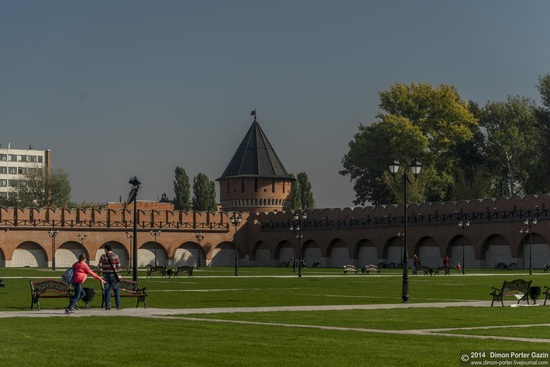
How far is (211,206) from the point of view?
4648 inches

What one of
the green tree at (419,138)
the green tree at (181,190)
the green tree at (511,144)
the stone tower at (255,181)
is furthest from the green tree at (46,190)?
the green tree at (511,144)

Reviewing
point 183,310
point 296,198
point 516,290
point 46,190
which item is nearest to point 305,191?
point 296,198

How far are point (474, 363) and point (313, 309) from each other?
36.3ft

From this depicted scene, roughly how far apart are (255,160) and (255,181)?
83.5 inches

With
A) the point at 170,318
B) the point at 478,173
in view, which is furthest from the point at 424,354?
the point at 478,173

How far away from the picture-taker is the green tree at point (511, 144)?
3472 inches

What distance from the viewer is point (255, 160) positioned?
98.9 metres

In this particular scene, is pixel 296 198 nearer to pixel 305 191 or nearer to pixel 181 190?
pixel 305 191

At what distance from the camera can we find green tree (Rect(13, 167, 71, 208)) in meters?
110

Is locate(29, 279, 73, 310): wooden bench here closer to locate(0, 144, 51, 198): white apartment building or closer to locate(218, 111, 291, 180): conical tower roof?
locate(218, 111, 291, 180): conical tower roof

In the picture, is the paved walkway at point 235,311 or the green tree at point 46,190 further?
the green tree at point 46,190

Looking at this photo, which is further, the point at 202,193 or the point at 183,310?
the point at 202,193

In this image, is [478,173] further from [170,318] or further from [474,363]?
[474,363]

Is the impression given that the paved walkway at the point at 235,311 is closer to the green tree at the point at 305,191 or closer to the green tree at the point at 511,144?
the green tree at the point at 511,144
